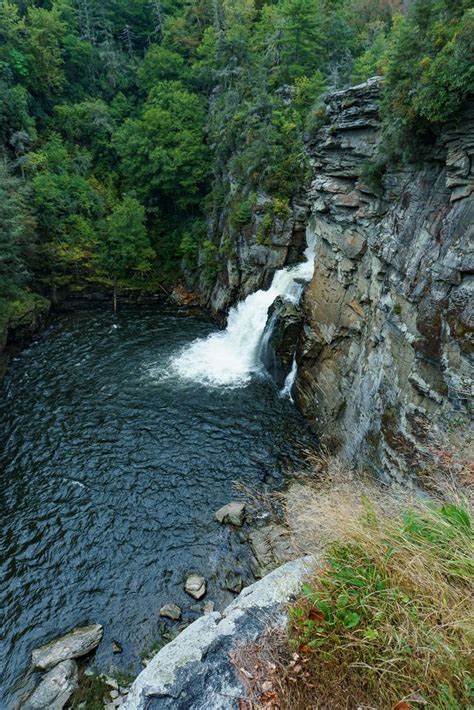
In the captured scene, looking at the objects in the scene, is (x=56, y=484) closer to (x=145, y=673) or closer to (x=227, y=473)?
(x=227, y=473)

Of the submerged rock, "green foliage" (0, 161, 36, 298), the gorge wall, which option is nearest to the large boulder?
the gorge wall

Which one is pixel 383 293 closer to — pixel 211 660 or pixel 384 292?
pixel 384 292

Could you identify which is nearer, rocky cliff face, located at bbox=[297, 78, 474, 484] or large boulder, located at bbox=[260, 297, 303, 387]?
rocky cliff face, located at bbox=[297, 78, 474, 484]

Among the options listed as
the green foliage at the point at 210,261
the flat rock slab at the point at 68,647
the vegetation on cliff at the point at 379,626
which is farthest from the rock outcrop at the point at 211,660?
the green foliage at the point at 210,261

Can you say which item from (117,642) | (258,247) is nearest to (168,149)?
(258,247)

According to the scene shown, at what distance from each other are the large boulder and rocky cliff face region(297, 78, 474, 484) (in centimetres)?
68

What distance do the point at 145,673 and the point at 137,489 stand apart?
31.6 ft

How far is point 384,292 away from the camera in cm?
1210

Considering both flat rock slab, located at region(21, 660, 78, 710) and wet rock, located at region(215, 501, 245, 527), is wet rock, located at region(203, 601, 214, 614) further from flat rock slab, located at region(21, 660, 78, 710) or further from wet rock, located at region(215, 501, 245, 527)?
flat rock slab, located at region(21, 660, 78, 710)

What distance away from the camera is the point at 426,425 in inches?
380

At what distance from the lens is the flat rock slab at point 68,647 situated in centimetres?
877

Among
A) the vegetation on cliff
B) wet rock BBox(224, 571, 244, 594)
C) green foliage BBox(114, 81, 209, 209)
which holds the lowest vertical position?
wet rock BBox(224, 571, 244, 594)

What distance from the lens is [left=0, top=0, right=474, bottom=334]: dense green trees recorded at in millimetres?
22812

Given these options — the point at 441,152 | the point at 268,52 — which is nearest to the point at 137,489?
the point at 441,152
